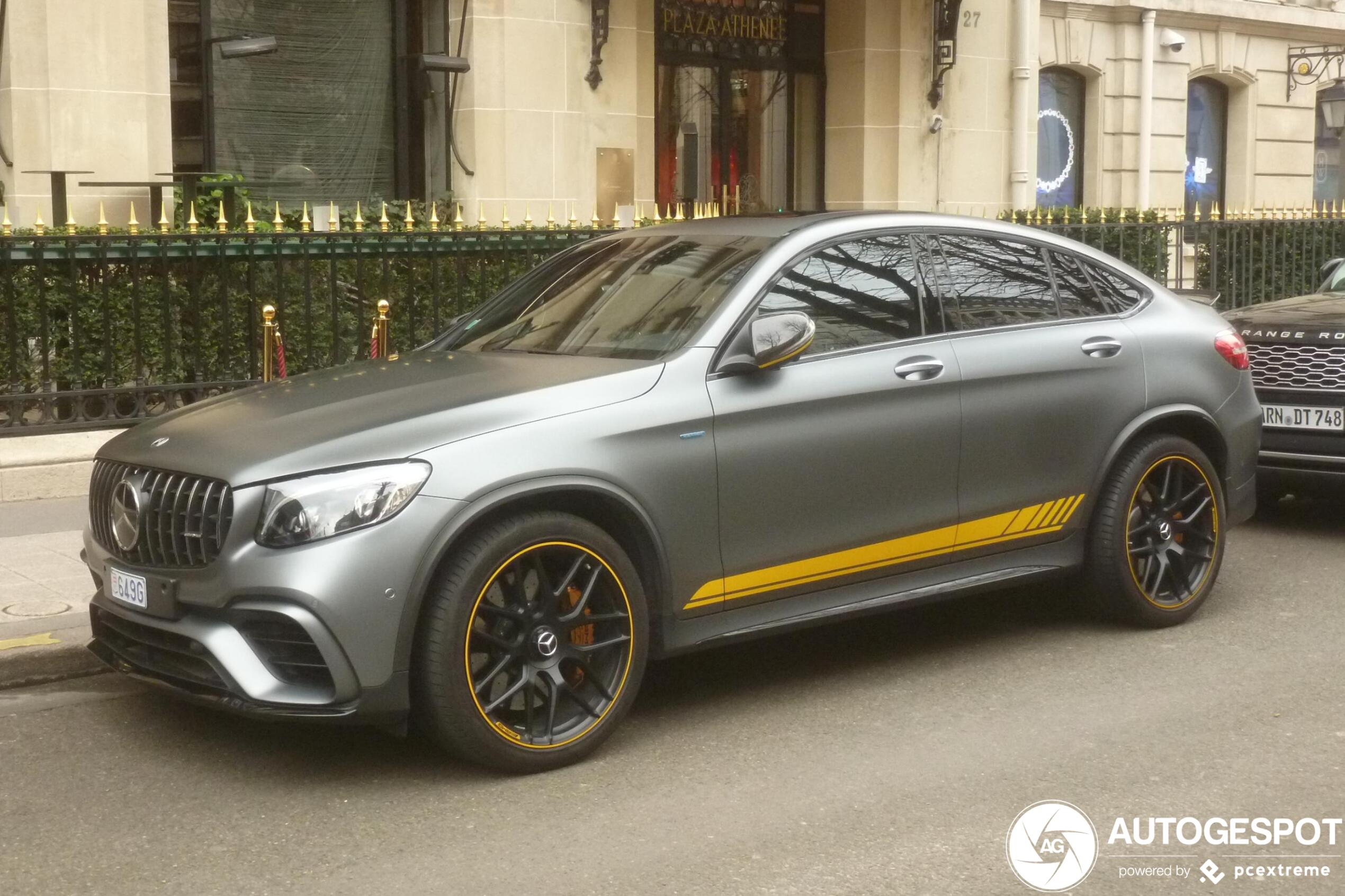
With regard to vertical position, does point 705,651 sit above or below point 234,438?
below

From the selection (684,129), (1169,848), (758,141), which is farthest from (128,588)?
(758,141)

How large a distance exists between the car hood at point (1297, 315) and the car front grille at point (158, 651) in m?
6.13

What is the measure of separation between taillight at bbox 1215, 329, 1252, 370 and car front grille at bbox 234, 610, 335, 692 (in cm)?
408

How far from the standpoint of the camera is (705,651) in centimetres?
665

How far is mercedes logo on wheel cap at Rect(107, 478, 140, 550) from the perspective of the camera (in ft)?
16.9

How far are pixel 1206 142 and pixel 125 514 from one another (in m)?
22.5

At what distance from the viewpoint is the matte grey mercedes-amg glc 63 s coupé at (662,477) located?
15.6 ft

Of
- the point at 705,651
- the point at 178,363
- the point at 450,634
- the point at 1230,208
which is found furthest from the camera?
the point at 1230,208

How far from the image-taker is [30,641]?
6348mm

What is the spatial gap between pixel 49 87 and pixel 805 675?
9.03m

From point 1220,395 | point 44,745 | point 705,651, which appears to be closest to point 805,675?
point 705,651

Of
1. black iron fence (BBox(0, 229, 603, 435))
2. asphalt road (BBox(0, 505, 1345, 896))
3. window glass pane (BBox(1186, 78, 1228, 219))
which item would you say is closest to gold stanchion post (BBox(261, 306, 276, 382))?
black iron fence (BBox(0, 229, 603, 435))

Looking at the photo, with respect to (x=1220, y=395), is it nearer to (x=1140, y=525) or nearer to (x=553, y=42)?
(x=1140, y=525)

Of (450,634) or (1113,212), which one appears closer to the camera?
(450,634)
